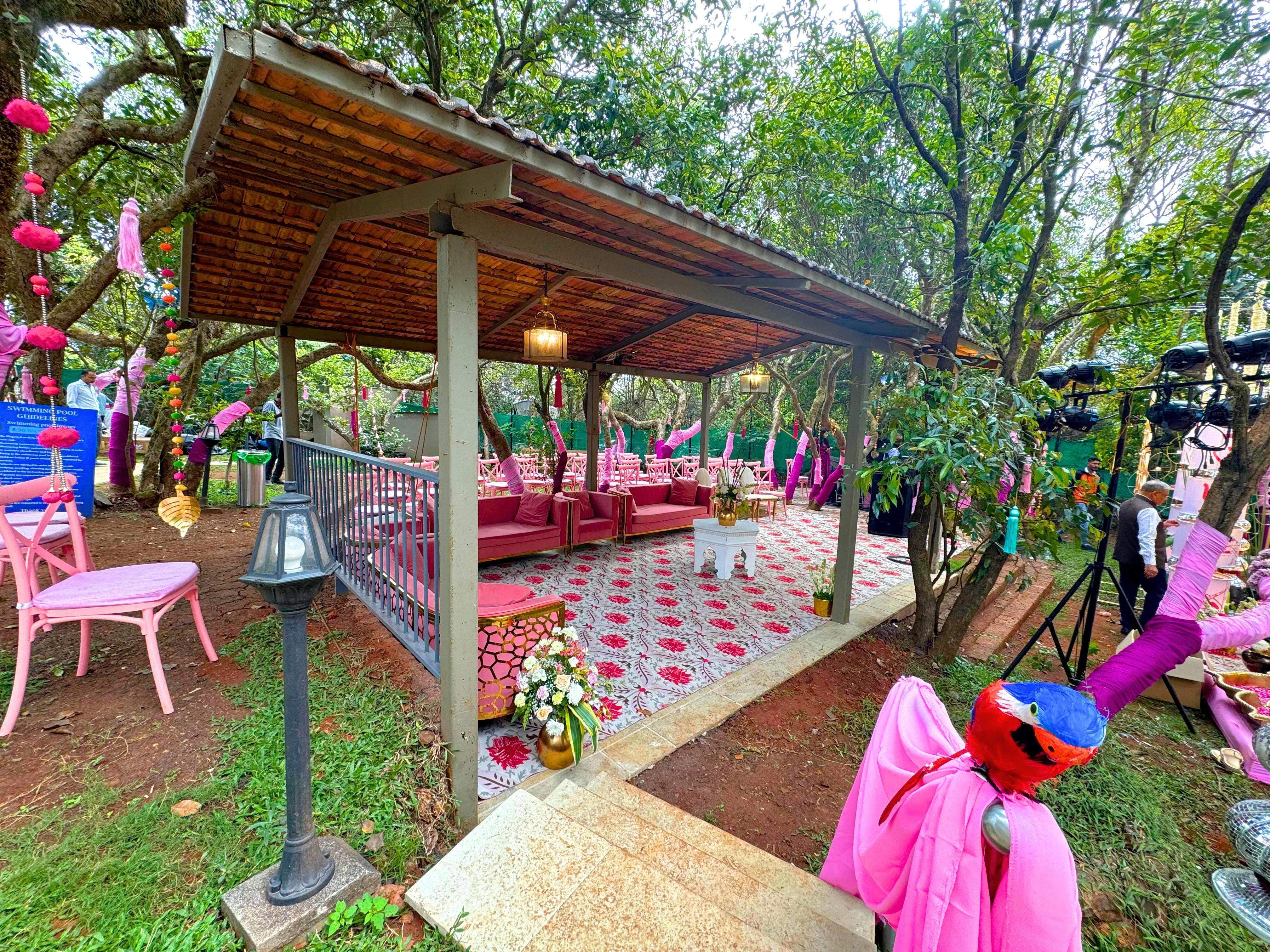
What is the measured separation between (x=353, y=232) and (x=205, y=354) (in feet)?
19.8

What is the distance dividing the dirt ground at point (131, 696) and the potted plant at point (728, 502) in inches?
149

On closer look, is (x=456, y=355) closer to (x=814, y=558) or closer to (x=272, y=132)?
(x=272, y=132)

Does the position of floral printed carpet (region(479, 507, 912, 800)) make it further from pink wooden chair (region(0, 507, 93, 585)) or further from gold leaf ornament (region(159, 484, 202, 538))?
gold leaf ornament (region(159, 484, 202, 538))

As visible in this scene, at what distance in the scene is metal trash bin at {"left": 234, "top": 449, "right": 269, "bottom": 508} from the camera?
812 centimetres

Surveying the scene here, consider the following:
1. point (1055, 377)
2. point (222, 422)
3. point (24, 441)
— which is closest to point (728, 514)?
point (1055, 377)

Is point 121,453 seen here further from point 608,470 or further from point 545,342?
point 608,470

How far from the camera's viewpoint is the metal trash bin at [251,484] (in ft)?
26.7

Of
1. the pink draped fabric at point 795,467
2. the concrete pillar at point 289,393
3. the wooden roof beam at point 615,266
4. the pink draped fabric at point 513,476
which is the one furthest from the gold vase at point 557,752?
the pink draped fabric at point 795,467

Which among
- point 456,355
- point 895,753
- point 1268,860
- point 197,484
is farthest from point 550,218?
point 197,484

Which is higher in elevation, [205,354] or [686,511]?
[205,354]

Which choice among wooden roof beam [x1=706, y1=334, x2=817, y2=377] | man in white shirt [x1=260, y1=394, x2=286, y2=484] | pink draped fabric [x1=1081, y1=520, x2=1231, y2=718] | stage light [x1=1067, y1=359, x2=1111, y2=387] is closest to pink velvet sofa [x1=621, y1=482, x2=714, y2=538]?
wooden roof beam [x1=706, y1=334, x2=817, y2=377]

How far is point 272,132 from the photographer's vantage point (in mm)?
1849

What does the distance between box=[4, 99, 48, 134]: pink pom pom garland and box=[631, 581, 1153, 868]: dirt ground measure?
3895 mm

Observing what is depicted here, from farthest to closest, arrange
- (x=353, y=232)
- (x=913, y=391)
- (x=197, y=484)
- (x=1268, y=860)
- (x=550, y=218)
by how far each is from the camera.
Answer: (x=197, y=484), (x=913, y=391), (x=353, y=232), (x=550, y=218), (x=1268, y=860)
